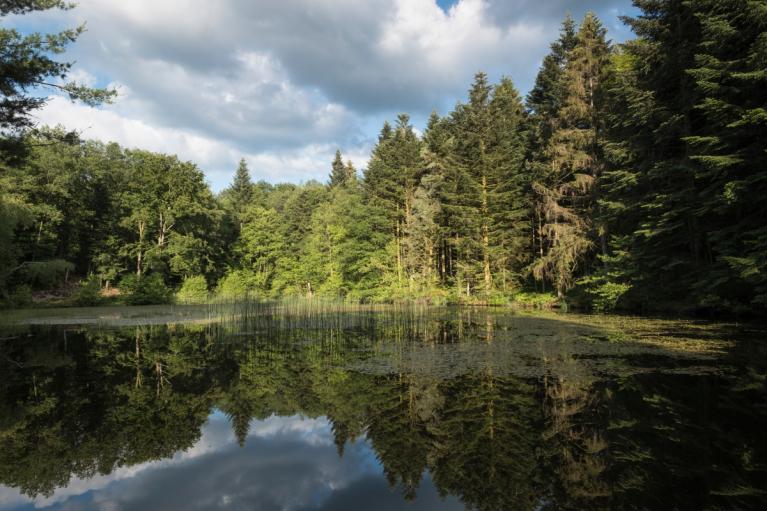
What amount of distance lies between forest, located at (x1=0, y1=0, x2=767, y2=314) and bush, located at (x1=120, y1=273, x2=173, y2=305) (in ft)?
0.36

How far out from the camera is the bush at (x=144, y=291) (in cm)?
3119

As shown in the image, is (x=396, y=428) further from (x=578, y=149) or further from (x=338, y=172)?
(x=338, y=172)

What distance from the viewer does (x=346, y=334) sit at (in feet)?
43.0

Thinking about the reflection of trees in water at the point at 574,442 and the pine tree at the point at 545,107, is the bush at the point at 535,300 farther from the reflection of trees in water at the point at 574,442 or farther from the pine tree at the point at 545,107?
the reflection of trees in water at the point at 574,442

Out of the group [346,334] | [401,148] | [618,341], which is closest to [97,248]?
[401,148]

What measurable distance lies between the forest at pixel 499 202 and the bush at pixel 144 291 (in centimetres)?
11

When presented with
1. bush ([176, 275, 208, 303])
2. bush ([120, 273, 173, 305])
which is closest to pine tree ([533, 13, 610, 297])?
bush ([176, 275, 208, 303])

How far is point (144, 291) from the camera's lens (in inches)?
1252

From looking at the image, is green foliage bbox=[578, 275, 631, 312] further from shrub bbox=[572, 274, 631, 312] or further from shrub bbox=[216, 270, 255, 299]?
shrub bbox=[216, 270, 255, 299]

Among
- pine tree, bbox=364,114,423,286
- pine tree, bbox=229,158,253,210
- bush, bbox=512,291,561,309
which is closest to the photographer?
bush, bbox=512,291,561,309

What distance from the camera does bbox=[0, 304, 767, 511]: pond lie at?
142 inches

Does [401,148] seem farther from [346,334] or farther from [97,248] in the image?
[97,248]

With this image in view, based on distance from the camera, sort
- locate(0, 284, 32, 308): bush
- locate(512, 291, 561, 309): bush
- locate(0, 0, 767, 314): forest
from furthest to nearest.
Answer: locate(0, 284, 32, 308): bush
locate(512, 291, 561, 309): bush
locate(0, 0, 767, 314): forest

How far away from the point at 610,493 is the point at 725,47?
1389cm
